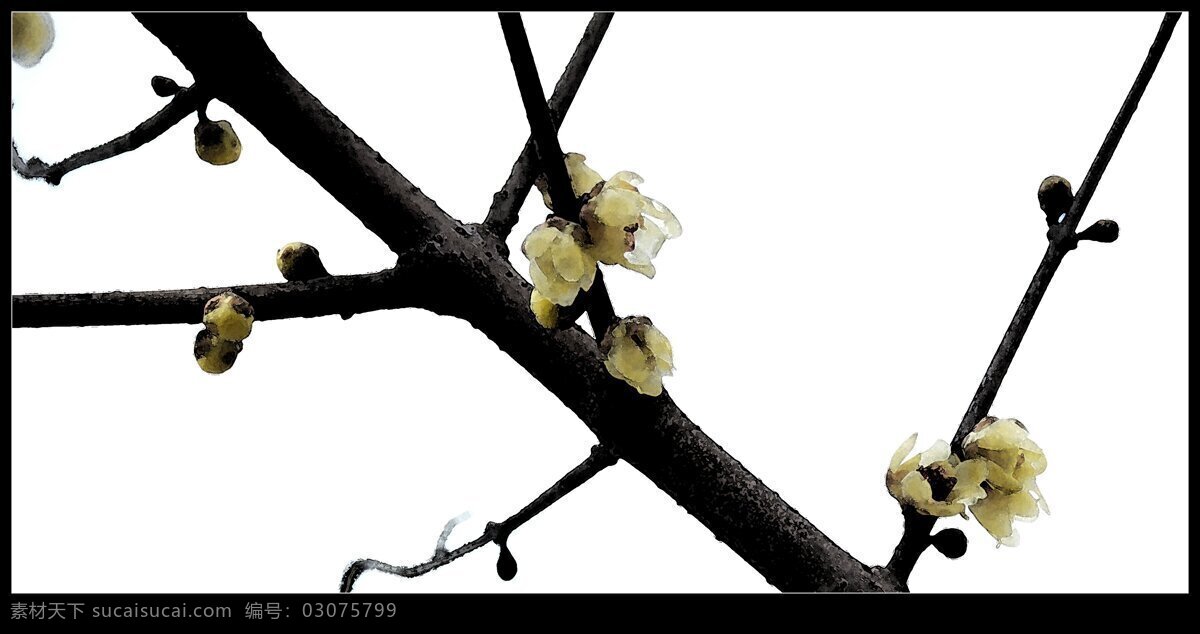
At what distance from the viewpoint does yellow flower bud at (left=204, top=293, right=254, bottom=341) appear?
54 cm

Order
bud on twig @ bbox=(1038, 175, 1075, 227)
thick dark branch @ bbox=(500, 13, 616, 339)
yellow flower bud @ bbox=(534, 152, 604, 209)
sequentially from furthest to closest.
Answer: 1. bud on twig @ bbox=(1038, 175, 1075, 227)
2. yellow flower bud @ bbox=(534, 152, 604, 209)
3. thick dark branch @ bbox=(500, 13, 616, 339)

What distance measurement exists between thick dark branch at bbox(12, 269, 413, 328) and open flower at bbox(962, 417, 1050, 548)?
1.28 ft

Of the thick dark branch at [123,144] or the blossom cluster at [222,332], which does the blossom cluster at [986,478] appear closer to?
the blossom cluster at [222,332]

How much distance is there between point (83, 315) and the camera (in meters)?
0.53

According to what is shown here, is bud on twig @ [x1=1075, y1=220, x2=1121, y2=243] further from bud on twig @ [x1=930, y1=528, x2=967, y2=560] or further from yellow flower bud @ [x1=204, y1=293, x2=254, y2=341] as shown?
yellow flower bud @ [x1=204, y1=293, x2=254, y2=341]

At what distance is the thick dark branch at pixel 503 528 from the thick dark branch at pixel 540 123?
7.2 inches

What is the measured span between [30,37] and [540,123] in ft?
1.24

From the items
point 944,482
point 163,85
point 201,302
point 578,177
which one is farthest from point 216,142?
point 944,482

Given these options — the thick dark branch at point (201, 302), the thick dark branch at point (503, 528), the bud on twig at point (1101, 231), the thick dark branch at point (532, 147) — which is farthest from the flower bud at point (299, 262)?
the bud on twig at point (1101, 231)

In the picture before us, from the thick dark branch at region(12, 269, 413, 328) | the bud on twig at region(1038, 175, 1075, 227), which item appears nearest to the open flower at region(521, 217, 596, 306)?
the thick dark branch at region(12, 269, 413, 328)

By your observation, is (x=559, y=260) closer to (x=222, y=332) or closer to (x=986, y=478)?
(x=222, y=332)
